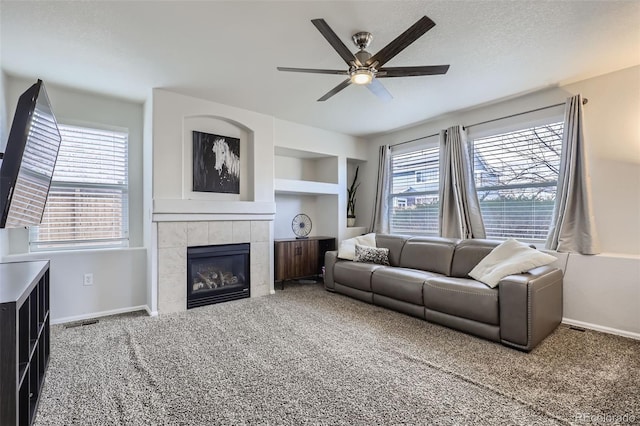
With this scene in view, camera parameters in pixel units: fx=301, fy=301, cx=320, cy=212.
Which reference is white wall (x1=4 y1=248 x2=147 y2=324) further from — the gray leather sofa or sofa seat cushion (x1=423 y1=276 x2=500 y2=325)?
sofa seat cushion (x1=423 y1=276 x2=500 y2=325)

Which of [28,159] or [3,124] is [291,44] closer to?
[28,159]

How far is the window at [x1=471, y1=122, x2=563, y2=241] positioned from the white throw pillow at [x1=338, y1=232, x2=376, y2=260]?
157cm

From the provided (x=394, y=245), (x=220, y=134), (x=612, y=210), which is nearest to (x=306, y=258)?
(x=394, y=245)

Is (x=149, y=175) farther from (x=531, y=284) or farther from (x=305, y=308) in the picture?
(x=531, y=284)

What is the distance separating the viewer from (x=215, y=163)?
3963 mm

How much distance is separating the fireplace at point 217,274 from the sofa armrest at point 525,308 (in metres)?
3.02

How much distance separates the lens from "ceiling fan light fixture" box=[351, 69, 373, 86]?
237 cm

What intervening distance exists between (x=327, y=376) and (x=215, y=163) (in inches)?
116

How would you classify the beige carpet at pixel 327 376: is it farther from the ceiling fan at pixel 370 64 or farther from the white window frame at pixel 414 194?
the ceiling fan at pixel 370 64

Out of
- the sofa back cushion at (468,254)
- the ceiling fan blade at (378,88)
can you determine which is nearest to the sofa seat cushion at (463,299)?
the sofa back cushion at (468,254)

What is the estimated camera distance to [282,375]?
2135 millimetres

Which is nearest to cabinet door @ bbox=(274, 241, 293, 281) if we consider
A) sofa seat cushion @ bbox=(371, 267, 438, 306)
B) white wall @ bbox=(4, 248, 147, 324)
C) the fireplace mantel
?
the fireplace mantel

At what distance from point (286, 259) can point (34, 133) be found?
3.23m

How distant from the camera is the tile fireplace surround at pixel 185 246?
351 centimetres
